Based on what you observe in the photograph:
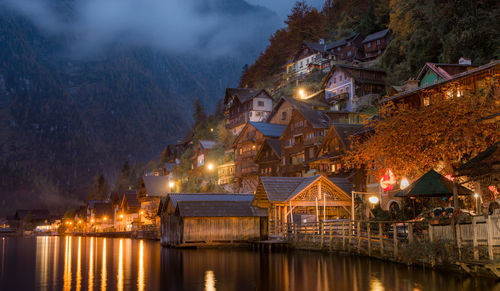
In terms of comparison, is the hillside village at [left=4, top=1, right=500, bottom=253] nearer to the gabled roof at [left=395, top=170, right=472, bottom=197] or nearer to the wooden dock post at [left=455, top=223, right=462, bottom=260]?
the gabled roof at [left=395, top=170, right=472, bottom=197]

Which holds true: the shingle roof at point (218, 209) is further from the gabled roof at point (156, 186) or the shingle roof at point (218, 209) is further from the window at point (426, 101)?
the gabled roof at point (156, 186)

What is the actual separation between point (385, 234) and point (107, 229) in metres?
94.6

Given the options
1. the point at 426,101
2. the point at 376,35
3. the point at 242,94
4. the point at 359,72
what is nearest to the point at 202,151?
the point at 242,94

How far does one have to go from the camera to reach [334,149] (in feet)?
182

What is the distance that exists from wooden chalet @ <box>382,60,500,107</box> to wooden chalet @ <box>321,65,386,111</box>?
22.7 meters

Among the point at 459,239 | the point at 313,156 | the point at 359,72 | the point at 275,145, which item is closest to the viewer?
the point at 459,239

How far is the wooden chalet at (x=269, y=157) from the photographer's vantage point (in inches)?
2813

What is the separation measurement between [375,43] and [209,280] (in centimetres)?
8331

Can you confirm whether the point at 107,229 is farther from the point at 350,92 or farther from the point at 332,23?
the point at 332,23

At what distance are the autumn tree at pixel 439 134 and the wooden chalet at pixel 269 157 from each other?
35499 millimetres

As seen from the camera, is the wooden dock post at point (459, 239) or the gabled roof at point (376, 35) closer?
the wooden dock post at point (459, 239)

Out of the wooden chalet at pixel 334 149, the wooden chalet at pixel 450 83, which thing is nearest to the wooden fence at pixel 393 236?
the wooden chalet at pixel 450 83

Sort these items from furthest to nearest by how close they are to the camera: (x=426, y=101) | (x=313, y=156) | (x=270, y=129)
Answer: (x=270, y=129)
(x=313, y=156)
(x=426, y=101)

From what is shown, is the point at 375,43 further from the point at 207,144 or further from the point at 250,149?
the point at 207,144
